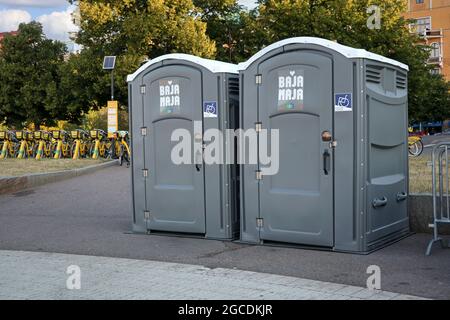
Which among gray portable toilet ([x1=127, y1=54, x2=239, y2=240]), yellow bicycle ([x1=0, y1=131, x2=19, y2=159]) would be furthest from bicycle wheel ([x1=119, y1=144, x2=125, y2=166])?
gray portable toilet ([x1=127, y1=54, x2=239, y2=240])

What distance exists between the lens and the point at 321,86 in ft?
22.6

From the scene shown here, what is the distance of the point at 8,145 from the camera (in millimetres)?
21781

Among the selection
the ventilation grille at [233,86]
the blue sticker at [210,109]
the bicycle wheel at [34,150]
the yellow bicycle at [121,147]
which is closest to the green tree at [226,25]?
the bicycle wheel at [34,150]

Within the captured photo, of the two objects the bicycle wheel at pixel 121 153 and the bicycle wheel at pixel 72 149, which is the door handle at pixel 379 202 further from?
the bicycle wheel at pixel 72 149

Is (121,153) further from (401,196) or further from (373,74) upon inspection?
(373,74)

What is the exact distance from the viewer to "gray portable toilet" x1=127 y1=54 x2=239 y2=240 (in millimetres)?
7703

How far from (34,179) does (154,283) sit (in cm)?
912

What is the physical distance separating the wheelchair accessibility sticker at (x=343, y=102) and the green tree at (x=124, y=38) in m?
19.5

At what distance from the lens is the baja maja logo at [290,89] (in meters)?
7.02

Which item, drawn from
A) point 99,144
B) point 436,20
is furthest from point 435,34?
point 99,144

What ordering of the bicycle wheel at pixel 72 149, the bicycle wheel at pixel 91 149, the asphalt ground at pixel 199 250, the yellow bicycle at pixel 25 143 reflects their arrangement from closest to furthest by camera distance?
the asphalt ground at pixel 199 250, the bicycle wheel at pixel 91 149, the bicycle wheel at pixel 72 149, the yellow bicycle at pixel 25 143

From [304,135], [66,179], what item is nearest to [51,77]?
[66,179]

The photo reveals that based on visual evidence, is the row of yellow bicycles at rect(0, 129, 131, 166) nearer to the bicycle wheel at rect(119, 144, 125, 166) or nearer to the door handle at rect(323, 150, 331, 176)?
the bicycle wheel at rect(119, 144, 125, 166)

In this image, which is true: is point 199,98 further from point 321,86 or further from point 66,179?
point 66,179
